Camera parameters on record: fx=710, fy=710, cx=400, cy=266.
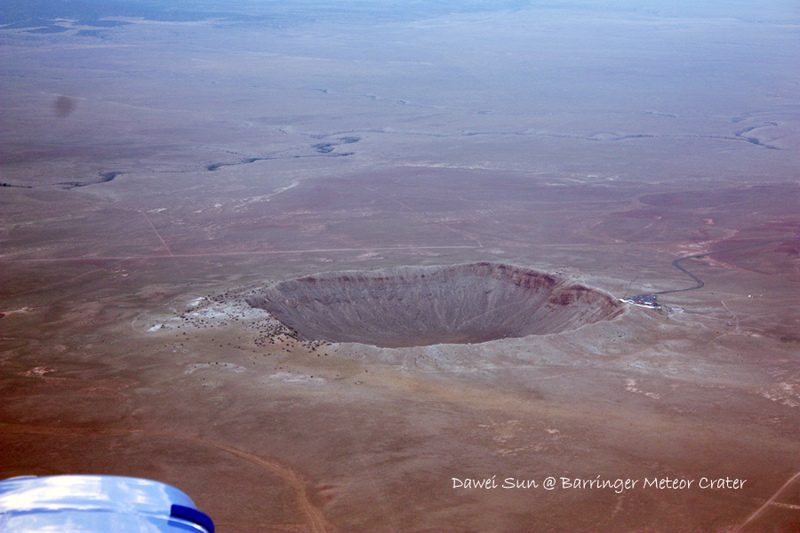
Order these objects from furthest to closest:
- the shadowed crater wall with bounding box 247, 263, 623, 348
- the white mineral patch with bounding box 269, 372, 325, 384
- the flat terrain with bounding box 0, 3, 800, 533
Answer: the shadowed crater wall with bounding box 247, 263, 623, 348 → the white mineral patch with bounding box 269, 372, 325, 384 → the flat terrain with bounding box 0, 3, 800, 533

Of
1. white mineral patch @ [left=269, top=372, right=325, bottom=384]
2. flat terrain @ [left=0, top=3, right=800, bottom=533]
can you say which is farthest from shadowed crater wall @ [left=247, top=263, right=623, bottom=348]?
white mineral patch @ [left=269, top=372, right=325, bottom=384]

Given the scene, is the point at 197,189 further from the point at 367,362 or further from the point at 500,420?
the point at 500,420

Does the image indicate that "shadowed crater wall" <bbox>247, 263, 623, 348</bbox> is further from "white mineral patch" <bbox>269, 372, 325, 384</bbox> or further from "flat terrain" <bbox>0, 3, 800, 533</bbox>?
"white mineral patch" <bbox>269, 372, 325, 384</bbox>

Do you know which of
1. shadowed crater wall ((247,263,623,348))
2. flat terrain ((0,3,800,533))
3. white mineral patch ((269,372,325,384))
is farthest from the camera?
shadowed crater wall ((247,263,623,348))

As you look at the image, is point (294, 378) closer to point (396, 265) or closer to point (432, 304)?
point (432, 304)

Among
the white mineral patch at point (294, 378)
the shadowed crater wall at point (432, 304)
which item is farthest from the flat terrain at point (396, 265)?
the shadowed crater wall at point (432, 304)

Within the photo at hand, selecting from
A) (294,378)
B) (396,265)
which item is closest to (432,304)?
(396,265)

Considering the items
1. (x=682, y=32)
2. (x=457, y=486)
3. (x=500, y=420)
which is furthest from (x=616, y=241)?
(x=682, y=32)
